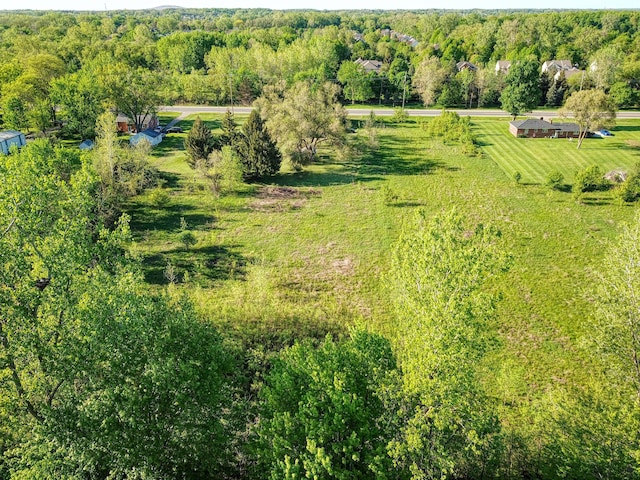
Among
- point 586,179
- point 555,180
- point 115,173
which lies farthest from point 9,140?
point 586,179

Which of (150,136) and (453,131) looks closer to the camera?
(150,136)

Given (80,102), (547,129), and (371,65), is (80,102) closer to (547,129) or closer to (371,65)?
(547,129)

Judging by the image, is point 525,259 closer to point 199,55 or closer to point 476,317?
point 476,317

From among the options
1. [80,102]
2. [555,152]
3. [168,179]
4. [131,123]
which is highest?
[80,102]

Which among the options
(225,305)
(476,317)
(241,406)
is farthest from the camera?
(225,305)

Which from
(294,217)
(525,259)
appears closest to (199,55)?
(294,217)

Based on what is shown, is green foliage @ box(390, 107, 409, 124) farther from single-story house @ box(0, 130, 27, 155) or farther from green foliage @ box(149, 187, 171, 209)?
single-story house @ box(0, 130, 27, 155)
